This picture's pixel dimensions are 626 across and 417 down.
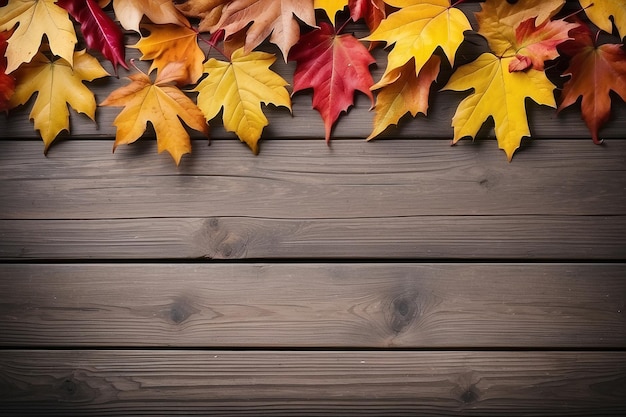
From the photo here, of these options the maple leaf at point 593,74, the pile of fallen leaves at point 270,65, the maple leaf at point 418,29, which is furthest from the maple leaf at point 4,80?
the maple leaf at point 593,74

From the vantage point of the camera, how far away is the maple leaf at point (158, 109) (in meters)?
0.82

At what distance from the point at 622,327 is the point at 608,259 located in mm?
116

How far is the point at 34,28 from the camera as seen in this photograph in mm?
814

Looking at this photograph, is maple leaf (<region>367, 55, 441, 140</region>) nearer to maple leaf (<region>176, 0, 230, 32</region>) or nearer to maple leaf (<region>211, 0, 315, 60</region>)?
maple leaf (<region>211, 0, 315, 60</region>)

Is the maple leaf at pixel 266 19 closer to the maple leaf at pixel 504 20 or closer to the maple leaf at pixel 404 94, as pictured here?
the maple leaf at pixel 404 94

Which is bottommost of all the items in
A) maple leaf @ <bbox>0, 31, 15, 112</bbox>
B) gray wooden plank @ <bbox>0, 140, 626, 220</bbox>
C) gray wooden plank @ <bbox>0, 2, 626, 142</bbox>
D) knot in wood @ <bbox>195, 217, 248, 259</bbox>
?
knot in wood @ <bbox>195, 217, 248, 259</bbox>

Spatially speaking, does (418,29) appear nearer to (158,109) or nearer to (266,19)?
(266,19)

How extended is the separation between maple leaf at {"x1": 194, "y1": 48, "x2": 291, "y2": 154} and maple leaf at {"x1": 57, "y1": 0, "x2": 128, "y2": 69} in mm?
149

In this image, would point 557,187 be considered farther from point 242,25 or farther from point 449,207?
point 242,25

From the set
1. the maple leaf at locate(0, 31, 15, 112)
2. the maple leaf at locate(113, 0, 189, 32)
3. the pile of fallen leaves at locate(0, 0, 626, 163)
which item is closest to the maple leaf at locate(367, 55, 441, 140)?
the pile of fallen leaves at locate(0, 0, 626, 163)

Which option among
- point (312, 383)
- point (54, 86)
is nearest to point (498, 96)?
point (312, 383)

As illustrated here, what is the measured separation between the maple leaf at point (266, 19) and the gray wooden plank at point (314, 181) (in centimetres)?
17

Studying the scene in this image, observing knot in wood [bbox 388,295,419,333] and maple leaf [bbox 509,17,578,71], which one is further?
knot in wood [bbox 388,295,419,333]

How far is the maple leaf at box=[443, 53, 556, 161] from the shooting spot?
2.66 ft
